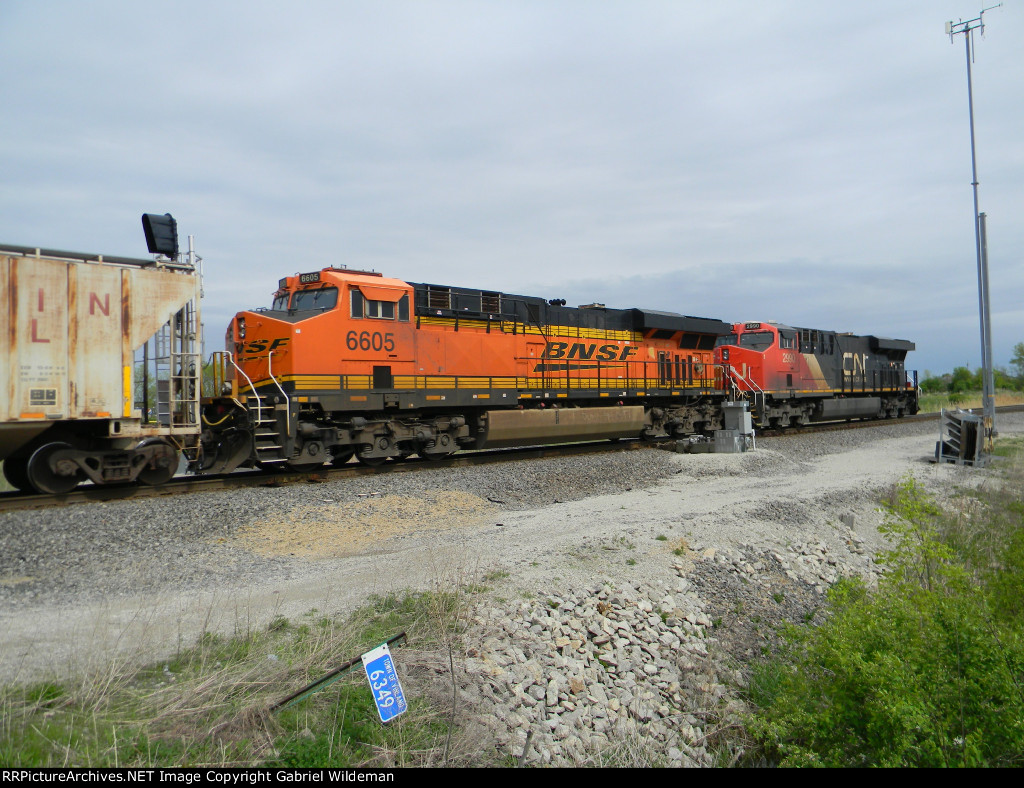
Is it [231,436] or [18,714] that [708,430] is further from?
[18,714]

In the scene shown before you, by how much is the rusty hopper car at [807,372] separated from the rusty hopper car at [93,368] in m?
16.8

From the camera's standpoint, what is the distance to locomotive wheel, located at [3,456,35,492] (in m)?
9.04

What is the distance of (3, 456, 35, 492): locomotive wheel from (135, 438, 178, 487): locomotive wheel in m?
1.35

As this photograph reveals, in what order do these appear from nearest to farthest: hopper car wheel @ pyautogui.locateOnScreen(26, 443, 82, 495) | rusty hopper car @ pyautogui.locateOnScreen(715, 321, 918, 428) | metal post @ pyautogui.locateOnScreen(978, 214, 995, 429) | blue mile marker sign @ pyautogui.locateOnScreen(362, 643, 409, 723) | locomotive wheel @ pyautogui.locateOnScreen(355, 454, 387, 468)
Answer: blue mile marker sign @ pyautogui.locateOnScreen(362, 643, 409, 723) < hopper car wheel @ pyautogui.locateOnScreen(26, 443, 82, 495) < locomotive wheel @ pyautogui.locateOnScreen(355, 454, 387, 468) < metal post @ pyautogui.locateOnScreen(978, 214, 995, 429) < rusty hopper car @ pyautogui.locateOnScreen(715, 321, 918, 428)

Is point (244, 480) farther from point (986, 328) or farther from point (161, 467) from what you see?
point (986, 328)

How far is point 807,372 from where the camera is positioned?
24422 millimetres

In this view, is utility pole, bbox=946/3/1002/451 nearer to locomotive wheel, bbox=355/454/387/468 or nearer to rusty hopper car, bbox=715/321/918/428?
rusty hopper car, bbox=715/321/918/428

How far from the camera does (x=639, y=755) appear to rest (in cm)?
473

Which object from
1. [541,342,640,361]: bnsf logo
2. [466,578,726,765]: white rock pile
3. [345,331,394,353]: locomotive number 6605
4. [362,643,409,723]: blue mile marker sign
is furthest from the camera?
[541,342,640,361]: bnsf logo

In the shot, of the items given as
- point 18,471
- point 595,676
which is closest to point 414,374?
point 18,471

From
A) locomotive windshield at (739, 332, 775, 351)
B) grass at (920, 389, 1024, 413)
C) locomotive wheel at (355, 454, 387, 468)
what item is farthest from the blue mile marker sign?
grass at (920, 389, 1024, 413)

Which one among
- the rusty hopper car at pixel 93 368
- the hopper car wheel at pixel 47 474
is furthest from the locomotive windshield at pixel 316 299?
the hopper car wheel at pixel 47 474

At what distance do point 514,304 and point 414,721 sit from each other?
39.8ft

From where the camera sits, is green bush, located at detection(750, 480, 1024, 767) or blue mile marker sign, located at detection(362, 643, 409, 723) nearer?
blue mile marker sign, located at detection(362, 643, 409, 723)
